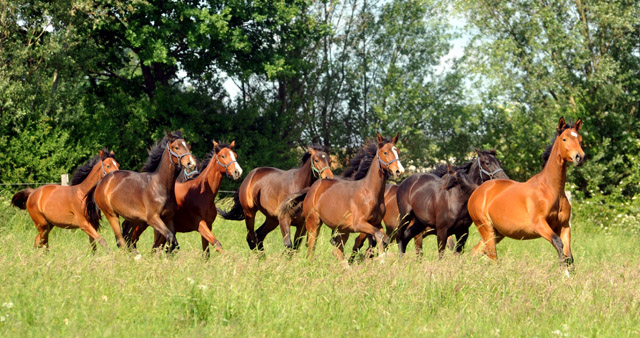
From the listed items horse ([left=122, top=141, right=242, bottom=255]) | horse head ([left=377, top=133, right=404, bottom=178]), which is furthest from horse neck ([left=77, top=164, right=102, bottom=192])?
horse head ([left=377, top=133, right=404, bottom=178])

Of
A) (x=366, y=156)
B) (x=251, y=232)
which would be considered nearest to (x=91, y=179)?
(x=251, y=232)

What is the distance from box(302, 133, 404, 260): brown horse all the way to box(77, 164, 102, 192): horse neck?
3.31 meters

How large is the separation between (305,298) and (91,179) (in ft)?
19.6

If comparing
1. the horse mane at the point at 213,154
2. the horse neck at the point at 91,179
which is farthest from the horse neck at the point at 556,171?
the horse neck at the point at 91,179

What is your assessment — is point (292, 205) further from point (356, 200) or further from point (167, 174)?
point (167, 174)

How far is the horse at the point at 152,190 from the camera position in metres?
10.3

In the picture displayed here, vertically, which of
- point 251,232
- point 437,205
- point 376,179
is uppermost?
point 376,179

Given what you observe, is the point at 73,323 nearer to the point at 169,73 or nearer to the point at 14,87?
the point at 14,87

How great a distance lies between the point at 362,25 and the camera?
105 ft

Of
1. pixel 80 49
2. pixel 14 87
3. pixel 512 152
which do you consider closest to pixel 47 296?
A: pixel 14 87

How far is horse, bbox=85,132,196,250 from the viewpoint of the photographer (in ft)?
33.7

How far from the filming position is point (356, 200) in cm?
1020

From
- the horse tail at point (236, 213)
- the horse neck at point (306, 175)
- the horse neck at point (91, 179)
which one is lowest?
the horse tail at point (236, 213)

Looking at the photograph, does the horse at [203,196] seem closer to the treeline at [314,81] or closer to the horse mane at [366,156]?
the horse mane at [366,156]
